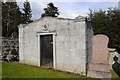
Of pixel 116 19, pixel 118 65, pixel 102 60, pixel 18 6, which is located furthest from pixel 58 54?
pixel 18 6

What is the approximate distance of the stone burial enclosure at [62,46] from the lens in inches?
348

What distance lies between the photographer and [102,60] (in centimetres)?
863

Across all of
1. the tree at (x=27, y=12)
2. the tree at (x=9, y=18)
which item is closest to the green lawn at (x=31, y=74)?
the tree at (x=9, y=18)

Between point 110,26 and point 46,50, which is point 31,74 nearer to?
point 46,50

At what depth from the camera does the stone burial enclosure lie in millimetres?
8844

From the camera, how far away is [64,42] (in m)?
9.67

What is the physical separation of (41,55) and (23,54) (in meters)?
1.88

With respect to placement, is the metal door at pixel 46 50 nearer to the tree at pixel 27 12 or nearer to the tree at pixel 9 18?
the tree at pixel 9 18

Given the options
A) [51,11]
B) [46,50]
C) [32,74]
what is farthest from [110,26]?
[51,11]

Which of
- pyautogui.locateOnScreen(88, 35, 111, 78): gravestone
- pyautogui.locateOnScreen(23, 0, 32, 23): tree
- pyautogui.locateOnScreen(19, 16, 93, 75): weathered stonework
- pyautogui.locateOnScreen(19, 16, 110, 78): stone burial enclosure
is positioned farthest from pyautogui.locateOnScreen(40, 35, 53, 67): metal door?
pyautogui.locateOnScreen(23, 0, 32, 23): tree

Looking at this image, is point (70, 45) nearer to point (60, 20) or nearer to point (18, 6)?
point (60, 20)

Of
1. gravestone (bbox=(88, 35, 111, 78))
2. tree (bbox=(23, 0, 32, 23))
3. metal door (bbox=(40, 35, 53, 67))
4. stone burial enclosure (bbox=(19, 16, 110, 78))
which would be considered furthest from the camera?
tree (bbox=(23, 0, 32, 23))

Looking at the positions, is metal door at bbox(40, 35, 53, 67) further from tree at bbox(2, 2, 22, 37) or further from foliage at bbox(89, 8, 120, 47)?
tree at bbox(2, 2, 22, 37)

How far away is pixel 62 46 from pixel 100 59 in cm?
277
